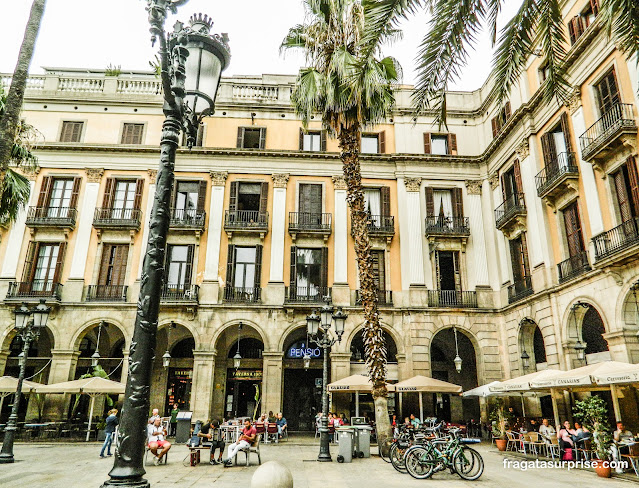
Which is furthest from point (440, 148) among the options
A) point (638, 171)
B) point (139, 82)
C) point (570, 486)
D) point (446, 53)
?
point (446, 53)

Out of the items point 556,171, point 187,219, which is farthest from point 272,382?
point 556,171

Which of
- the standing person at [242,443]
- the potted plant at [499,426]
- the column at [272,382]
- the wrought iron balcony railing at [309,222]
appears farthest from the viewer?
the wrought iron balcony railing at [309,222]

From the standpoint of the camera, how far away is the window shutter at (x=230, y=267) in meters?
23.4

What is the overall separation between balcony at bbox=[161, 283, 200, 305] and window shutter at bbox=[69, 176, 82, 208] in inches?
262

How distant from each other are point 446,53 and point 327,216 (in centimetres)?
1897

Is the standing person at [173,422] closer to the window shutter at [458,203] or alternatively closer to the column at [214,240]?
the column at [214,240]

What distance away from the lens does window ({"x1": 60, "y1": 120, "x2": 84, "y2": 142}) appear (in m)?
25.0

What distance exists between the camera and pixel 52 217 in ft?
77.1

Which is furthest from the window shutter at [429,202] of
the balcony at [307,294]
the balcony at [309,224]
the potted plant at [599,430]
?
the potted plant at [599,430]

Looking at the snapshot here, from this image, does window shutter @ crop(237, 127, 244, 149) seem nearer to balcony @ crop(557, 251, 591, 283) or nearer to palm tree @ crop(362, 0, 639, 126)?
balcony @ crop(557, 251, 591, 283)

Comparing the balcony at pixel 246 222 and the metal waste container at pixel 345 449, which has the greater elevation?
the balcony at pixel 246 222

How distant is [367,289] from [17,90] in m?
11.0

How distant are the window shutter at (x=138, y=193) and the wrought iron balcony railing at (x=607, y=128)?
20410mm

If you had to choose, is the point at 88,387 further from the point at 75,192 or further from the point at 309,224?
the point at 309,224
